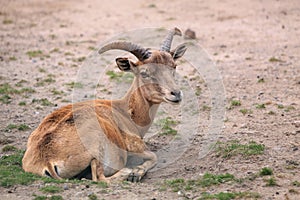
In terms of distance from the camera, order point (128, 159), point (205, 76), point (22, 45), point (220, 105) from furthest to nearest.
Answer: point (22, 45), point (205, 76), point (220, 105), point (128, 159)

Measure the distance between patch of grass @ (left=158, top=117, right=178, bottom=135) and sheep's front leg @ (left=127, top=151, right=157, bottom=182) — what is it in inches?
53.9

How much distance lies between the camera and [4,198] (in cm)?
827

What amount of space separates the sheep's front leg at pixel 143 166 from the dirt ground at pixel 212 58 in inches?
5.4

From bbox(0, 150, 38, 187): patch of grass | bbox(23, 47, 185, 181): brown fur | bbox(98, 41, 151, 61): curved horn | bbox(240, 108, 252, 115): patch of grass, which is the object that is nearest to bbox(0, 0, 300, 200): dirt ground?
bbox(240, 108, 252, 115): patch of grass

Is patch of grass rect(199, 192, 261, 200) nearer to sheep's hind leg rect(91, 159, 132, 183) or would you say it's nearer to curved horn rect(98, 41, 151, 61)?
sheep's hind leg rect(91, 159, 132, 183)

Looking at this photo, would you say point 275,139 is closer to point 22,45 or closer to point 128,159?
point 128,159

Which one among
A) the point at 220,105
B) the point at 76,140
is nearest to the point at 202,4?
the point at 220,105

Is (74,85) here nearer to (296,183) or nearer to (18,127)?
(18,127)

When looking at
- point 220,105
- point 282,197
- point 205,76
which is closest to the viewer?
point 282,197

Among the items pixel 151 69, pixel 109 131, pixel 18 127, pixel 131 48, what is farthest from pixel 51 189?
pixel 18 127

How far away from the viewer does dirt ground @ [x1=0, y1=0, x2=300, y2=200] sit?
9.09 m

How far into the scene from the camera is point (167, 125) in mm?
11906

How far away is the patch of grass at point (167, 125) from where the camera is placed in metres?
11.5

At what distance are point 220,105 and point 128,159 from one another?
3262 millimetres
